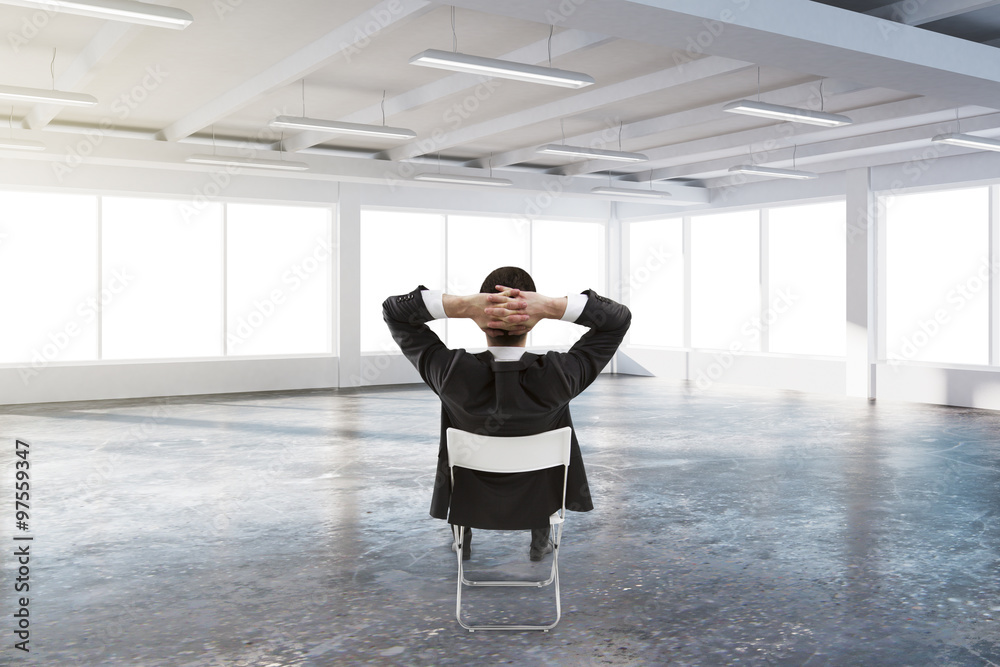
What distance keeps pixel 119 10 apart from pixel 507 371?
3316 mm

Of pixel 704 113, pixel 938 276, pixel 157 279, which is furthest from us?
pixel 157 279

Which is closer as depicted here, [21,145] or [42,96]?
[42,96]

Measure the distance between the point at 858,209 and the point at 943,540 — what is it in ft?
27.1

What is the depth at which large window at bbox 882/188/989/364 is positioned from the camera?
10.9 meters

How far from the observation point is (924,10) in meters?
5.59

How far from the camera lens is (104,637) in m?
3.29

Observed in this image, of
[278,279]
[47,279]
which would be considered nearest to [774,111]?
[278,279]

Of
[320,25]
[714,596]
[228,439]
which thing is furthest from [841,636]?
[228,439]

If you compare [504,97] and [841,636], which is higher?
[504,97]

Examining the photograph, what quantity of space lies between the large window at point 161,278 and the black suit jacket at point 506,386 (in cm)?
946

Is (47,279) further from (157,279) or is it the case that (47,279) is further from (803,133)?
(803,133)

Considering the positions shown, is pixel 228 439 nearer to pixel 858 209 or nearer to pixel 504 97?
pixel 504 97

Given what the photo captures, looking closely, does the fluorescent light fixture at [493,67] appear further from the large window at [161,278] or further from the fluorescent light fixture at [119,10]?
the large window at [161,278]

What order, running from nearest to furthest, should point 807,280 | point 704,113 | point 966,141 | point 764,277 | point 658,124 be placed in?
point 966,141, point 704,113, point 658,124, point 807,280, point 764,277
